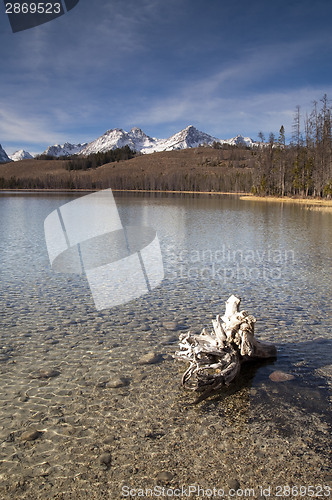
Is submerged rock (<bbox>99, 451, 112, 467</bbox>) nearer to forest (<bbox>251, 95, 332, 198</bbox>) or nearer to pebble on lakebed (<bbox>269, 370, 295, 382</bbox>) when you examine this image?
pebble on lakebed (<bbox>269, 370, 295, 382</bbox>)

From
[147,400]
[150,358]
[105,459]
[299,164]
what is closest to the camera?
[105,459]

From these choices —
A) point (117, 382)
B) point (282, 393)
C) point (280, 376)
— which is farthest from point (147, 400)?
point (280, 376)

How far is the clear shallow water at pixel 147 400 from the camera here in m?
3.76

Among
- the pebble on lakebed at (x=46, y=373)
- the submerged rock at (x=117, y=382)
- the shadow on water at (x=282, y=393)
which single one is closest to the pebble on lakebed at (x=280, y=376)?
the shadow on water at (x=282, y=393)

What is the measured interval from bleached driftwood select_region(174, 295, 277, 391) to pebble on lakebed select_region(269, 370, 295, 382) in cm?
45

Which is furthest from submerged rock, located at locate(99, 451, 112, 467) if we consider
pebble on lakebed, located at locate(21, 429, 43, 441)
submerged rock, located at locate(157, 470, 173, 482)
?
pebble on lakebed, located at locate(21, 429, 43, 441)

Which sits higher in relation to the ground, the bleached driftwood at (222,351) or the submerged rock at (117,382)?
the bleached driftwood at (222,351)

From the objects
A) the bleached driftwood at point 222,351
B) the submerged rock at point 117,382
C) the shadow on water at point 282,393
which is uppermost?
the bleached driftwood at point 222,351

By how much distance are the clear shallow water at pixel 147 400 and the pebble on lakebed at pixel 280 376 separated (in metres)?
0.10

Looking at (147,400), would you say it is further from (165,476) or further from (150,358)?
(165,476)

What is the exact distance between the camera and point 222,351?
18.5ft

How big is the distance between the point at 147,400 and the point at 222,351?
4.62ft

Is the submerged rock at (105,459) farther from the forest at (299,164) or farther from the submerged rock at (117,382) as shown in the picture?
the forest at (299,164)

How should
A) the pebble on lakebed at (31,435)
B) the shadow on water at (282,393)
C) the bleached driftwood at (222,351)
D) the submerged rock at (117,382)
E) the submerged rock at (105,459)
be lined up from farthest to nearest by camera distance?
the submerged rock at (117,382)
the bleached driftwood at (222,351)
the shadow on water at (282,393)
the pebble on lakebed at (31,435)
the submerged rock at (105,459)
